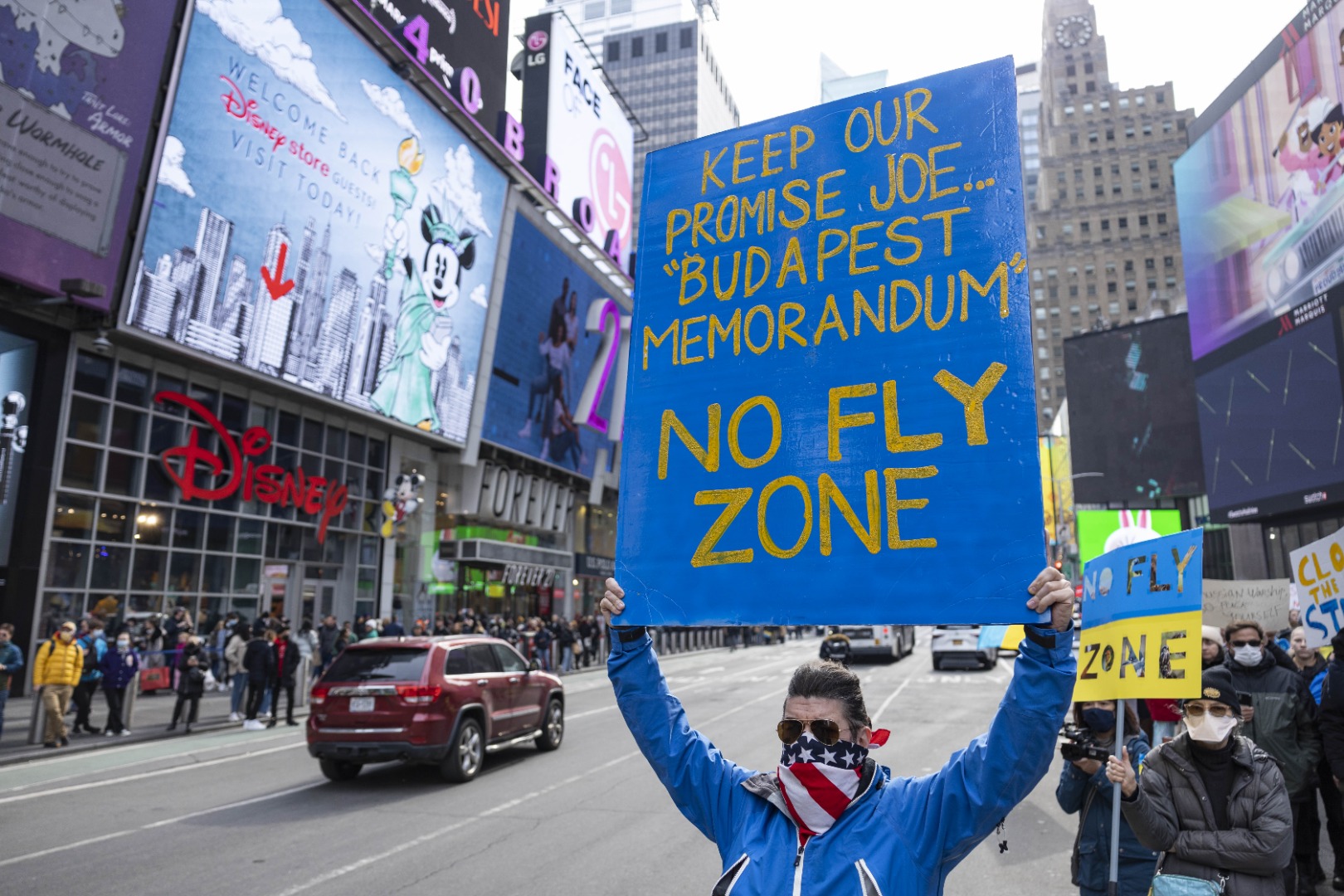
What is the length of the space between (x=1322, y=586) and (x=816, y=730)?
21.9 feet

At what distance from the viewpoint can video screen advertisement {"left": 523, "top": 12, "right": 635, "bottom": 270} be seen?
39.4 meters

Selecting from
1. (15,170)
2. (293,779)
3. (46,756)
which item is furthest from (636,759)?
(15,170)

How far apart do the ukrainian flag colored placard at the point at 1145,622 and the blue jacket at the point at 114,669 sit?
50.0 feet

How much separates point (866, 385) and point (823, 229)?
63cm

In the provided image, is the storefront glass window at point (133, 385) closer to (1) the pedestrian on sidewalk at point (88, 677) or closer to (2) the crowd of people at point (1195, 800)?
(1) the pedestrian on sidewalk at point (88, 677)

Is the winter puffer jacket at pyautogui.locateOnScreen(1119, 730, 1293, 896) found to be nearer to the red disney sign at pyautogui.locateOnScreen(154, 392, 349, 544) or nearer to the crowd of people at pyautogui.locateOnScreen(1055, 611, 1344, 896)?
the crowd of people at pyautogui.locateOnScreen(1055, 611, 1344, 896)

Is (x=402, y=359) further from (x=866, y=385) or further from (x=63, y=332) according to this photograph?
(x=866, y=385)

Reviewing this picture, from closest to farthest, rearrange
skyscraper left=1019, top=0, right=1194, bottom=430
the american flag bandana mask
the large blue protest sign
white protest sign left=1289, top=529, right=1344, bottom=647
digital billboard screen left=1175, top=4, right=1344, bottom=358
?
1. the american flag bandana mask
2. the large blue protest sign
3. white protest sign left=1289, top=529, right=1344, bottom=647
4. digital billboard screen left=1175, top=4, right=1344, bottom=358
5. skyscraper left=1019, top=0, right=1194, bottom=430

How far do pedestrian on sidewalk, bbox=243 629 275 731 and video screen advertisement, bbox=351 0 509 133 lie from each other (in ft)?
60.4

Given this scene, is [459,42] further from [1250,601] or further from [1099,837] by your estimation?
[1099,837]

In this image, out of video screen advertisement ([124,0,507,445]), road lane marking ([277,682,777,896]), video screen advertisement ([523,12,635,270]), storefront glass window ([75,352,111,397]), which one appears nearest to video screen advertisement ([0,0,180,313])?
video screen advertisement ([124,0,507,445])

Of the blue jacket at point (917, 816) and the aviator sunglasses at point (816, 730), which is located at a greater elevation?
the aviator sunglasses at point (816, 730)

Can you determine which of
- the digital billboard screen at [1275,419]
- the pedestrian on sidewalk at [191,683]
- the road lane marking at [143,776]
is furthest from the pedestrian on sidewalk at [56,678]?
the digital billboard screen at [1275,419]

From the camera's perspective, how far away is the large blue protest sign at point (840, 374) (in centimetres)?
259
